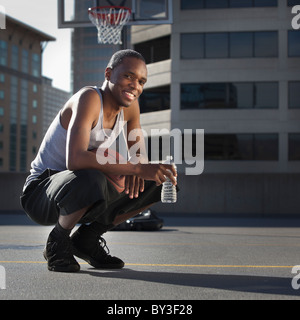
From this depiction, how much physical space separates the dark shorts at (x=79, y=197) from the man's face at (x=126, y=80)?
2.36ft

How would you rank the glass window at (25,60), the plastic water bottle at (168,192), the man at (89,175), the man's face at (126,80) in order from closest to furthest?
the man at (89,175) → the plastic water bottle at (168,192) → the man's face at (126,80) → the glass window at (25,60)

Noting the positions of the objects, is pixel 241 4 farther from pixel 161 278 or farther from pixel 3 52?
pixel 3 52

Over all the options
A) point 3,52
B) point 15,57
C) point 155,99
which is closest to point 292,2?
point 155,99

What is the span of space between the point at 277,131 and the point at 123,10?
1882cm

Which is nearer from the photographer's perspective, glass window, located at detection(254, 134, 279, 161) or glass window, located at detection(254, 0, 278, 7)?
glass window, located at detection(254, 134, 279, 161)

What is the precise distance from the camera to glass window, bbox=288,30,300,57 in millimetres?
35906

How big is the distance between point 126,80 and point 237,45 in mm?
31891

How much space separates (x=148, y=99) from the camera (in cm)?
3825

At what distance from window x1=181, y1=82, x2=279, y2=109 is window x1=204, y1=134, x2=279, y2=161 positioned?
1.67 meters

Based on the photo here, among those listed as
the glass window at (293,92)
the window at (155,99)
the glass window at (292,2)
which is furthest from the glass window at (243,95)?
the glass window at (292,2)

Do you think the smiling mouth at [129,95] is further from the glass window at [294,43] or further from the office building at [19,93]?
the office building at [19,93]

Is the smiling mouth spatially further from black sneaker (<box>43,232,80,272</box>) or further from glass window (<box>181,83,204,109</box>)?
glass window (<box>181,83,204,109</box>)

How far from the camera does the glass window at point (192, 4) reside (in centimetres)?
3688

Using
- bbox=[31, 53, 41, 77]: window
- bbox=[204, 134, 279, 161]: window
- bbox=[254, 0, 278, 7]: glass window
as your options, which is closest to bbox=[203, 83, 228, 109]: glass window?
bbox=[204, 134, 279, 161]: window
